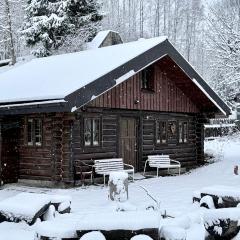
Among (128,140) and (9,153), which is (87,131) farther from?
(9,153)

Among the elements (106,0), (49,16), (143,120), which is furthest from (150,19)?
A: (143,120)

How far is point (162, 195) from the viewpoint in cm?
1387

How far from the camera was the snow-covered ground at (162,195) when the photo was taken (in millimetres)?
9372

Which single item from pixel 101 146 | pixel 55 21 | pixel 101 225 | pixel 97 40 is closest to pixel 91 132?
pixel 101 146

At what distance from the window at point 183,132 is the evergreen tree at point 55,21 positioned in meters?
15.3

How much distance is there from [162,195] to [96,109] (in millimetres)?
4338

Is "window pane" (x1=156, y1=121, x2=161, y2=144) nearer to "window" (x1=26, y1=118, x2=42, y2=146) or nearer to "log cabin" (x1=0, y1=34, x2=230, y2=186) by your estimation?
"log cabin" (x1=0, y1=34, x2=230, y2=186)

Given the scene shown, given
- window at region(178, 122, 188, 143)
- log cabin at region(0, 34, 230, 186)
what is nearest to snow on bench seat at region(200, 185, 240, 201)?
log cabin at region(0, 34, 230, 186)

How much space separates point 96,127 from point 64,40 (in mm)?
18475

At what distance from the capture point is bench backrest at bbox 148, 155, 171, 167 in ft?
62.3

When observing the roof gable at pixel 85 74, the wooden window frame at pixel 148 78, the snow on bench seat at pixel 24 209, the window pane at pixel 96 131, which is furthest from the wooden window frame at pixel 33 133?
the snow on bench seat at pixel 24 209

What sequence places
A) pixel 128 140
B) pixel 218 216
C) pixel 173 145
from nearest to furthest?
1. pixel 218 216
2. pixel 128 140
3. pixel 173 145

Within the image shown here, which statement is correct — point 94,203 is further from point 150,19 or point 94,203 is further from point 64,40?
point 150,19

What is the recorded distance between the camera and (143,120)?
1938 centimetres
